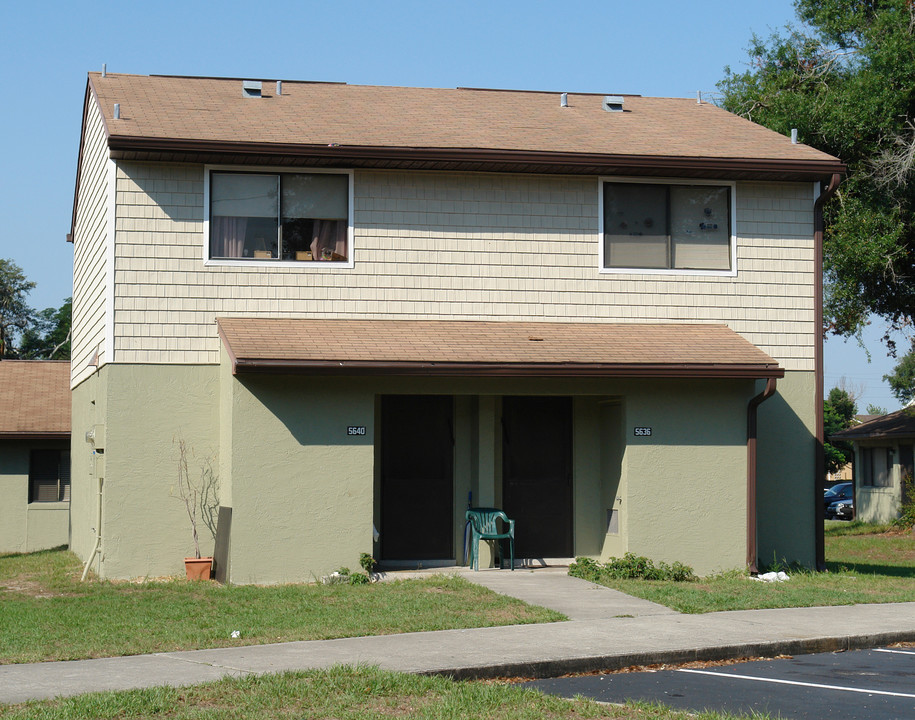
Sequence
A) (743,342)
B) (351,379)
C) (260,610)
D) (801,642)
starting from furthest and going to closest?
(743,342)
(351,379)
(260,610)
(801,642)

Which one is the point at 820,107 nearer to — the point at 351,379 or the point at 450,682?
the point at 351,379

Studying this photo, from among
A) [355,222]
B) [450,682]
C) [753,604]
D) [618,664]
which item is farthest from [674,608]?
[355,222]

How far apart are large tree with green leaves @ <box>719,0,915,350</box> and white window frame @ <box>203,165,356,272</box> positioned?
40.6 feet

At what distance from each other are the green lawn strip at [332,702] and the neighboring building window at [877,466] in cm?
2932

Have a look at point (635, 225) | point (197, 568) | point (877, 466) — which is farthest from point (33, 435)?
point (877, 466)

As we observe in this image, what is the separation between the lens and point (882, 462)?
3503 cm

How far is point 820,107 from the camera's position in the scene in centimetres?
2405

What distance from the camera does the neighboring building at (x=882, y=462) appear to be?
33031 millimetres

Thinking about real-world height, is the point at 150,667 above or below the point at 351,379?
below

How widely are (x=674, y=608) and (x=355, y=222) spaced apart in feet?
22.6

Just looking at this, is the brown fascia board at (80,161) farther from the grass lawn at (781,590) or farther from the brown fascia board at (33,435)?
the grass lawn at (781,590)

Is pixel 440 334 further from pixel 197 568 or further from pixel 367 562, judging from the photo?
pixel 197 568

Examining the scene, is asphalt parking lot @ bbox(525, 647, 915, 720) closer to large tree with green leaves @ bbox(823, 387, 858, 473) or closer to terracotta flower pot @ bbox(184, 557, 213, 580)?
terracotta flower pot @ bbox(184, 557, 213, 580)

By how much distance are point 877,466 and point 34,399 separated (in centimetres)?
2574
